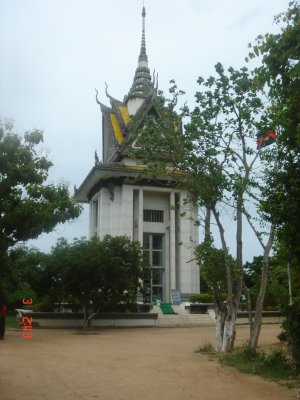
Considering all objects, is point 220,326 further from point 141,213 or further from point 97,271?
point 141,213

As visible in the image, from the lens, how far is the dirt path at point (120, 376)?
26.2 ft

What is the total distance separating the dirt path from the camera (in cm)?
798

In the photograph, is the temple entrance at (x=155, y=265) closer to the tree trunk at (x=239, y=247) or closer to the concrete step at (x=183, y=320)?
the concrete step at (x=183, y=320)

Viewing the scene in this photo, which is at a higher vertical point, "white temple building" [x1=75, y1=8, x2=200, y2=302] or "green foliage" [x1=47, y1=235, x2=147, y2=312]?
"white temple building" [x1=75, y1=8, x2=200, y2=302]

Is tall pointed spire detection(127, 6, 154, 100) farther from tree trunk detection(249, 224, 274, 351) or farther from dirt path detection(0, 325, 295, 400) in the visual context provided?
tree trunk detection(249, 224, 274, 351)

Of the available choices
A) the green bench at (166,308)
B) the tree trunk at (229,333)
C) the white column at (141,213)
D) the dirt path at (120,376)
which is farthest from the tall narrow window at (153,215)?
the tree trunk at (229,333)

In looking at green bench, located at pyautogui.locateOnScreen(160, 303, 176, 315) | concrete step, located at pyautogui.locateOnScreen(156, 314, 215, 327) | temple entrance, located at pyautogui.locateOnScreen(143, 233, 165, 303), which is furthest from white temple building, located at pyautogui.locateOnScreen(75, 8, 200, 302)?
concrete step, located at pyautogui.locateOnScreen(156, 314, 215, 327)

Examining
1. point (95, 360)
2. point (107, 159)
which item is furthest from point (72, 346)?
point (107, 159)

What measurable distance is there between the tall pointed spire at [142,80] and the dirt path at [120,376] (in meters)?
28.2

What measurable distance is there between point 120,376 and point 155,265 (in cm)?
2617

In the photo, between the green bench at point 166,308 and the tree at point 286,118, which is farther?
the green bench at point 166,308

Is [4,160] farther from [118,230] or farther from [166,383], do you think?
[118,230]

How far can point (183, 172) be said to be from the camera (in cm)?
1449

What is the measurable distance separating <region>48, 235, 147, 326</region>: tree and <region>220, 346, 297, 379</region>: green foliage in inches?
435
